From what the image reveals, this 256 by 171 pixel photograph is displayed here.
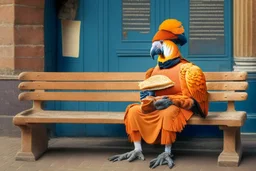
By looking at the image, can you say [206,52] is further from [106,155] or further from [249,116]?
[106,155]

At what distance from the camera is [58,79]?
7.29m

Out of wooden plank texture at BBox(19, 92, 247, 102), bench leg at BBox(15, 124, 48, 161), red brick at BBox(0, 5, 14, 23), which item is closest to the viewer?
bench leg at BBox(15, 124, 48, 161)

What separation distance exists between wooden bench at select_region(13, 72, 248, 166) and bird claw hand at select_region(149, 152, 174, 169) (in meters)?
0.42

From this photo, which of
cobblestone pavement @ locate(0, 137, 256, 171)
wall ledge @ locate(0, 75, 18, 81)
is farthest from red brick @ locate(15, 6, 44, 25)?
cobblestone pavement @ locate(0, 137, 256, 171)

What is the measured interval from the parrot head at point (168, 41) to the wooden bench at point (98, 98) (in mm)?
576

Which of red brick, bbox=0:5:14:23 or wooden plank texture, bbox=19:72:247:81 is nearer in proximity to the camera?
wooden plank texture, bbox=19:72:247:81

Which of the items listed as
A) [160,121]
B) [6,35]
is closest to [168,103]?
[160,121]

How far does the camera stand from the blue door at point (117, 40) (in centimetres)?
784

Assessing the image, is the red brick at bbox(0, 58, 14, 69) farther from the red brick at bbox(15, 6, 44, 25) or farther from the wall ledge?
the red brick at bbox(15, 6, 44, 25)

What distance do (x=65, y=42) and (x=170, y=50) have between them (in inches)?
76.9

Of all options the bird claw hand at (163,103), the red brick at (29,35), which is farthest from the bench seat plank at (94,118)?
the red brick at (29,35)

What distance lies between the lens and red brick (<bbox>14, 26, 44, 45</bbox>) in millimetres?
7758

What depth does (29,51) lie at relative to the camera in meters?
7.79

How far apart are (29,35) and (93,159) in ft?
6.19
